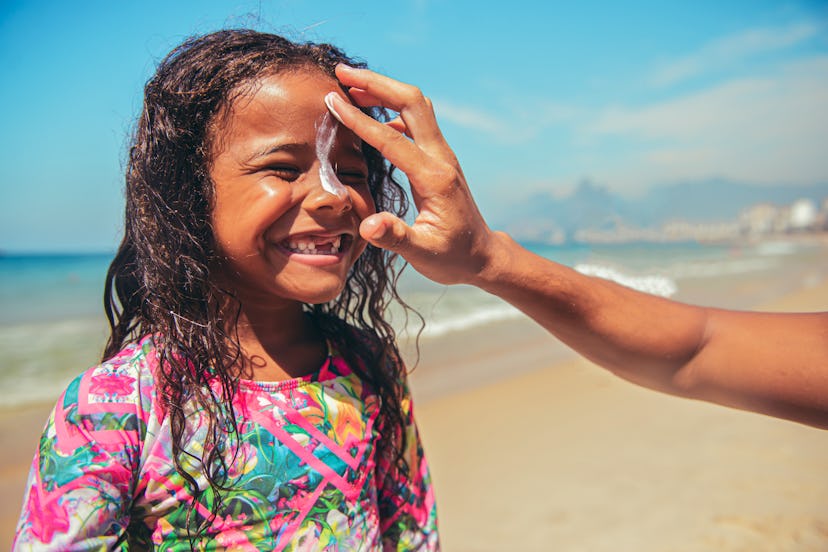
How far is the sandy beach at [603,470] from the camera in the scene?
388 cm

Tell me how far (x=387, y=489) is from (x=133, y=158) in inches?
48.8

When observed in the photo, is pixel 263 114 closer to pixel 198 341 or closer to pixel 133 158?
pixel 133 158

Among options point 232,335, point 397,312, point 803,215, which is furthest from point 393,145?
point 803,215

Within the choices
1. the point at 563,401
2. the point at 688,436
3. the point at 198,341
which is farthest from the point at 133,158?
the point at 563,401

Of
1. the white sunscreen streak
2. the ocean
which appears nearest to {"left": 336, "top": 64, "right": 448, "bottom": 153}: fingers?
the white sunscreen streak

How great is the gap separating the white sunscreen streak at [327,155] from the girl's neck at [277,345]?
0.46 m

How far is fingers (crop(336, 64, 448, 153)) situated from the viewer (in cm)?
135

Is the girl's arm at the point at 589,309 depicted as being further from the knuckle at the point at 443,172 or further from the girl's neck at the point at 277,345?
the girl's neck at the point at 277,345

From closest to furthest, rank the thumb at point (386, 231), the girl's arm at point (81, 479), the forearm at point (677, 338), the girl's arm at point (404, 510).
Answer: the girl's arm at point (81, 479) → the thumb at point (386, 231) → the forearm at point (677, 338) → the girl's arm at point (404, 510)

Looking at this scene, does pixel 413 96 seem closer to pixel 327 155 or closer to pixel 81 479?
pixel 327 155

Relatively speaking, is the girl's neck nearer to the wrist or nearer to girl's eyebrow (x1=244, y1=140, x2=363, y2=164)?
girl's eyebrow (x1=244, y1=140, x2=363, y2=164)

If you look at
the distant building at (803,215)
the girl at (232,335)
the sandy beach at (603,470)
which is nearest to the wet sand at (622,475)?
the sandy beach at (603,470)

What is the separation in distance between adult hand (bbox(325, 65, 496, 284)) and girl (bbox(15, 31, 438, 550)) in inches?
6.9

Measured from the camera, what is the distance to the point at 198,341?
4.81 feet
